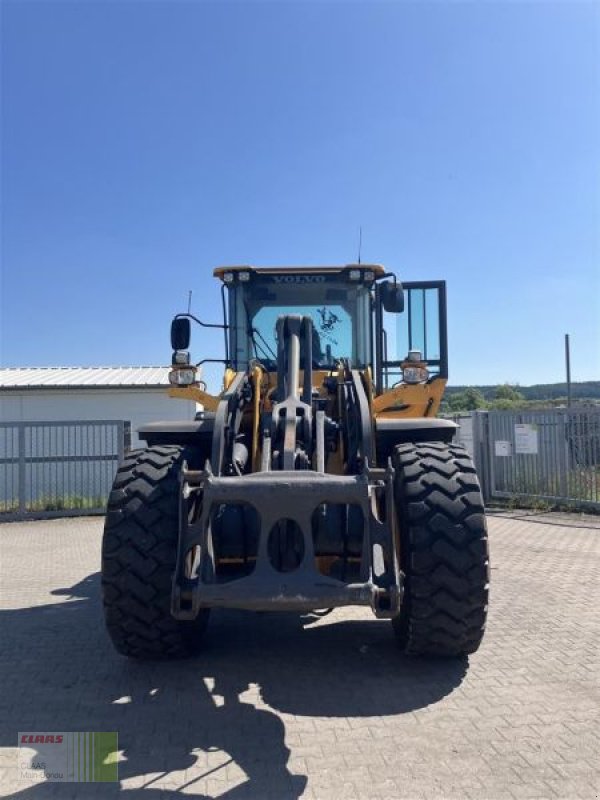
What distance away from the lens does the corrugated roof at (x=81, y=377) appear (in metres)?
17.2

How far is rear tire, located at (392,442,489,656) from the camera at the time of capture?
3.98m

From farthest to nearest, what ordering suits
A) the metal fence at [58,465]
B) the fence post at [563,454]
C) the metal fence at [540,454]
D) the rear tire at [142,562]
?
the metal fence at [58,465] → the fence post at [563,454] → the metal fence at [540,454] → the rear tire at [142,562]

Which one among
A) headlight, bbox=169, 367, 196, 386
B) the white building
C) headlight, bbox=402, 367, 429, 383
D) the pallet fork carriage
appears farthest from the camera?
the white building

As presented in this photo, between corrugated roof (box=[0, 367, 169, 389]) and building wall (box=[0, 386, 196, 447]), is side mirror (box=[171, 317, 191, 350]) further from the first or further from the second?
building wall (box=[0, 386, 196, 447])

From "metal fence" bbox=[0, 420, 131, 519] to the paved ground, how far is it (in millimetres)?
7127

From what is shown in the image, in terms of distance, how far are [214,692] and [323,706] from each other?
704mm

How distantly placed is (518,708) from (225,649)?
6.93 ft

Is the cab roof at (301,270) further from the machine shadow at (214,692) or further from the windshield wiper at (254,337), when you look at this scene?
the machine shadow at (214,692)

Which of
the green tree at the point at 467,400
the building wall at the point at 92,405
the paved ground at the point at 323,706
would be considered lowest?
the paved ground at the point at 323,706

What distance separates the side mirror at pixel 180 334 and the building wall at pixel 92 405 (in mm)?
10655

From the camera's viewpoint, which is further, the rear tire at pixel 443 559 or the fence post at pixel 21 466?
the fence post at pixel 21 466

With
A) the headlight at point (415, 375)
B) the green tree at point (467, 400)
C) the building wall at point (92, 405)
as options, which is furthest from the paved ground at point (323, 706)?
the green tree at point (467, 400)

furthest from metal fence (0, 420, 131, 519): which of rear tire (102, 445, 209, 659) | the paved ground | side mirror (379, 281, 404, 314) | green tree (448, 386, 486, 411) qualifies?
green tree (448, 386, 486, 411)

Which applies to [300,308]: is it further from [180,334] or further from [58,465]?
[58,465]
